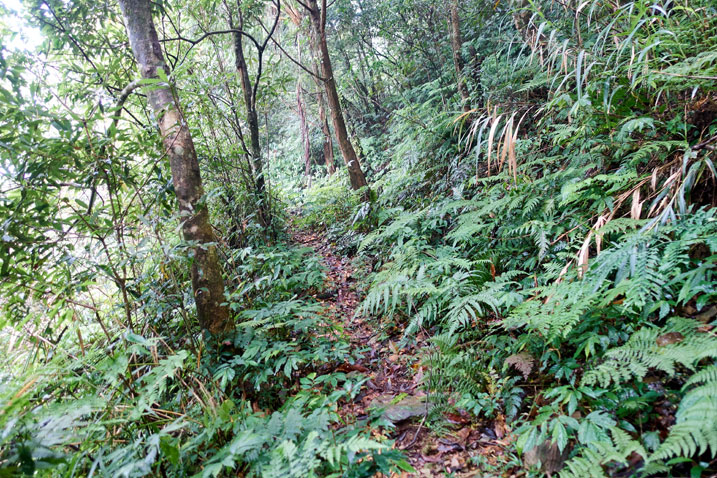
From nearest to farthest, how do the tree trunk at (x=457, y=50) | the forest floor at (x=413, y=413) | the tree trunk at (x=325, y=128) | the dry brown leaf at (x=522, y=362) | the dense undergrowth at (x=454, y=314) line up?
the dense undergrowth at (x=454, y=314) < the forest floor at (x=413, y=413) < the dry brown leaf at (x=522, y=362) < the tree trunk at (x=457, y=50) < the tree trunk at (x=325, y=128)

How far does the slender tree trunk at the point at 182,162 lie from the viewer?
8.96 feet

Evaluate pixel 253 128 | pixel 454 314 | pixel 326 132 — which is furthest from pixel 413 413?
pixel 326 132

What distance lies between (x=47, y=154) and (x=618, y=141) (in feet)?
12.9

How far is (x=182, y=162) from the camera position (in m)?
2.76

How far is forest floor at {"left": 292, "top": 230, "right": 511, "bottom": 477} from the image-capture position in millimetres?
1896

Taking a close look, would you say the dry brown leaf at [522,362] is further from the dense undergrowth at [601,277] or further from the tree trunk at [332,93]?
the tree trunk at [332,93]

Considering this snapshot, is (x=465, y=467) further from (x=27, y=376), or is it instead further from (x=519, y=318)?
(x=27, y=376)

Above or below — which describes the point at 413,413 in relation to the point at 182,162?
below

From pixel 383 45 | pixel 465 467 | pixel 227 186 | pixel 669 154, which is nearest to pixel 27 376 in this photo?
pixel 465 467

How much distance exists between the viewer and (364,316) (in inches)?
145

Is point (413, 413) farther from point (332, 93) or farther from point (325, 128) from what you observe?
point (325, 128)

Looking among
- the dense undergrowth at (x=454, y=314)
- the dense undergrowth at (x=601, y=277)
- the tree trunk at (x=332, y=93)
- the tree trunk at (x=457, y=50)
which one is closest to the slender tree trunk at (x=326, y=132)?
the tree trunk at (x=332, y=93)

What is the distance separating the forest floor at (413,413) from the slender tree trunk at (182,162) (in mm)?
1111

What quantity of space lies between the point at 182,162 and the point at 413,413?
2.37 meters
